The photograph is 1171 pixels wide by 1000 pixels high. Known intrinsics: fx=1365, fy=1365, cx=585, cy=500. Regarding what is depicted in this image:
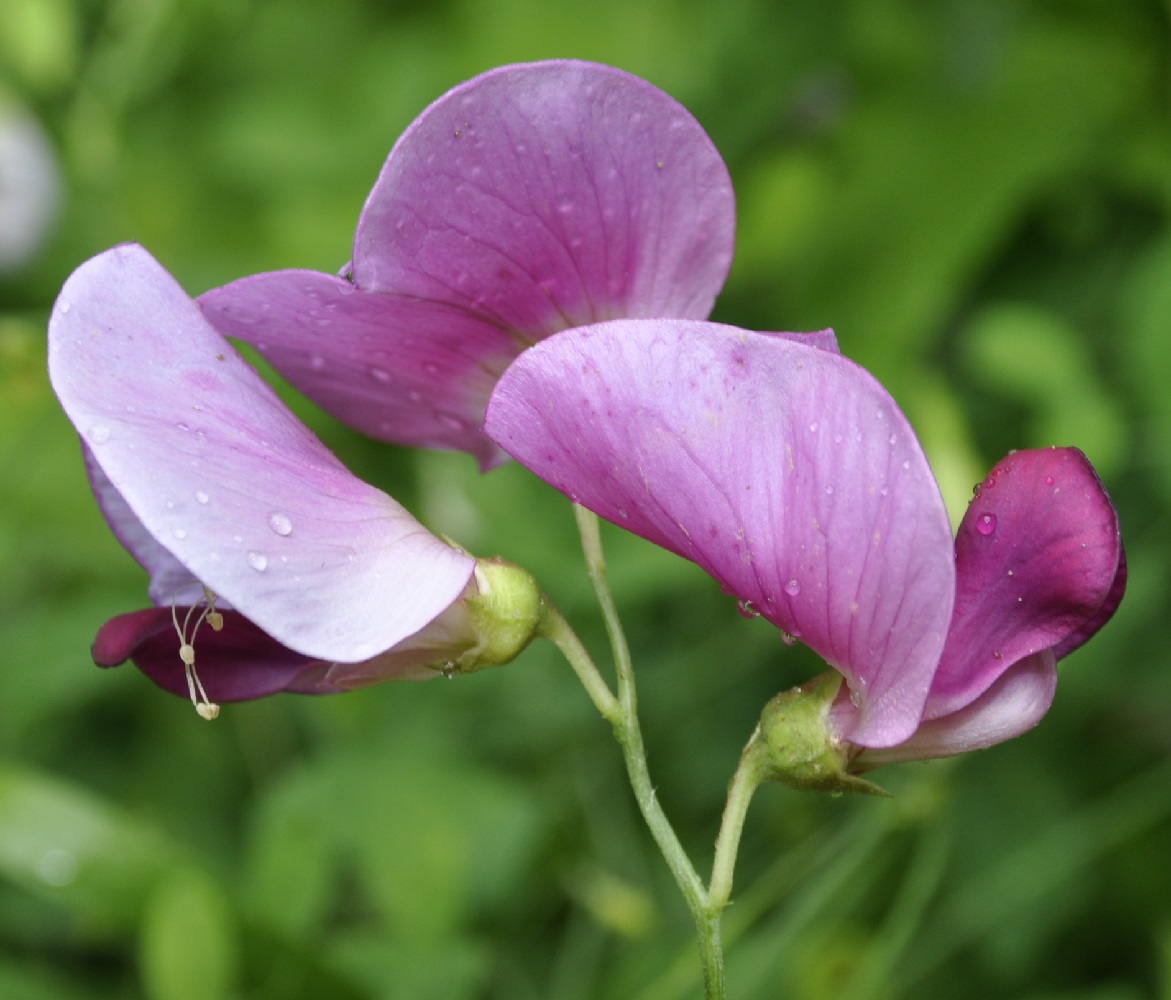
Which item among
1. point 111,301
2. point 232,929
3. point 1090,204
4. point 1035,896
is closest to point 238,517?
point 111,301

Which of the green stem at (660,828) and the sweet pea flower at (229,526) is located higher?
the sweet pea flower at (229,526)

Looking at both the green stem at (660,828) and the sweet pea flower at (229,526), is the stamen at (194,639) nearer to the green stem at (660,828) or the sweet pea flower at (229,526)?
the sweet pea flower at (229,526)

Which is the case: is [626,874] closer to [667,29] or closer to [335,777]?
[335,777]

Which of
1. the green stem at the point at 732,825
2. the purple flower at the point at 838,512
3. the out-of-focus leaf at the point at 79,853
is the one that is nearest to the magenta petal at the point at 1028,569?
the purple flower at the point at 838,512

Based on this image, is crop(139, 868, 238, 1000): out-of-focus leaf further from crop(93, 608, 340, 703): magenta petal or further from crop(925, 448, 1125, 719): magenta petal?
crop(925, 448, 1125, 719): magenta petal

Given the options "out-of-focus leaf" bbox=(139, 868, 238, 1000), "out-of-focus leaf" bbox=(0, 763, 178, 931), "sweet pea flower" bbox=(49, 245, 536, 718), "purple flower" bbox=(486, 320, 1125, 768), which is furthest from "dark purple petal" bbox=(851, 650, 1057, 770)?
"out-of-focus leaf" bbox=(0, 763, 178, 931)

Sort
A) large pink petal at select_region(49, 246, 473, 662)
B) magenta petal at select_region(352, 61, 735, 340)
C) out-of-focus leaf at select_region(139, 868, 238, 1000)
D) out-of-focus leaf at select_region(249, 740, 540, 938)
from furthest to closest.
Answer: out-of-focus leaf at select_region(249, 740, 540, 938) → out-of-focus leaf at select_region(139, 868, 238, 1000) → magenta petal at select_region(352, 61, 735, 340) → large pink petal at select_region(49, 246, 473, 662)
